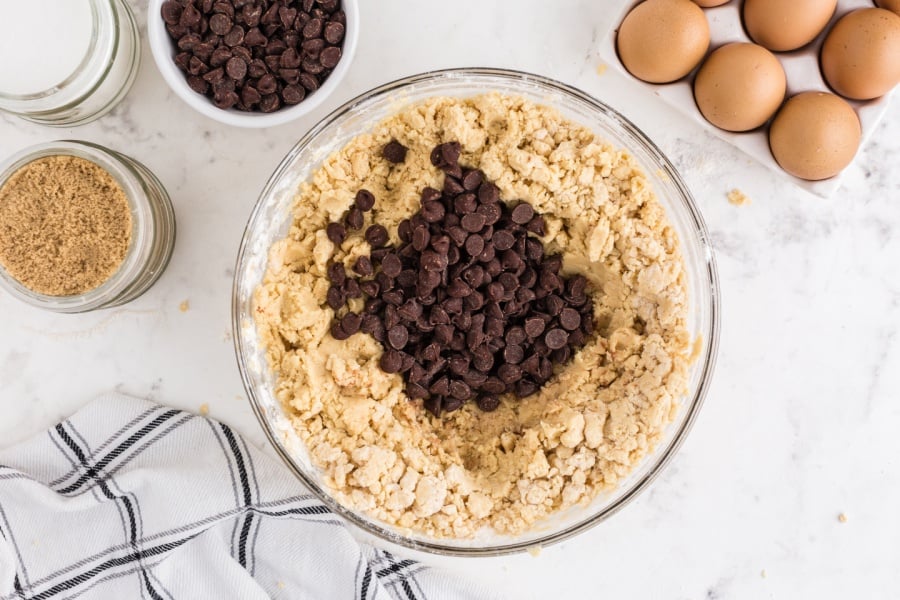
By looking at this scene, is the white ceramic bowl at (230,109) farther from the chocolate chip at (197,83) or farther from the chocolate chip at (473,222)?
the chocolate chip at (473,222)

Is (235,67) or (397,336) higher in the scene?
(235,67)

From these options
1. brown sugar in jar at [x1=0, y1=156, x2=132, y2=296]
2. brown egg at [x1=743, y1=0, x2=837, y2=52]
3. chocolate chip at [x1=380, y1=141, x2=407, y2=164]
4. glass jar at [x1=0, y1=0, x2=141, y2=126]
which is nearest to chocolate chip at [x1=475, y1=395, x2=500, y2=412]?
chocolate chip at [x1=380, y1=141, x2=407, y2=164]

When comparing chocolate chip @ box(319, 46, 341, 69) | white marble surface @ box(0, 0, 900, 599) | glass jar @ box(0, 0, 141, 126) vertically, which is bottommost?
white marble surface @ box(0, 0, 900, 599)

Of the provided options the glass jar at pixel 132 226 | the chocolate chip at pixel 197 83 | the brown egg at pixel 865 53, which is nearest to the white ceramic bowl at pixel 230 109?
the chocolate chip at pixel 197 83

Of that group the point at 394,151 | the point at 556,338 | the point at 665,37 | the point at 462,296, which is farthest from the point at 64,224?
the point at 665,37

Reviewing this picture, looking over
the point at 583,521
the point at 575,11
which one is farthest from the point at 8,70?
the point at 583,521

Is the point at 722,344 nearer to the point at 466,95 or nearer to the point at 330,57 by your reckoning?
the point at 466,95

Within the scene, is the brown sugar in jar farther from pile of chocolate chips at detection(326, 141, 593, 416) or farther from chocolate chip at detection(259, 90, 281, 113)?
pile of chocolate chips at detection(326, 141, 593, 416)
